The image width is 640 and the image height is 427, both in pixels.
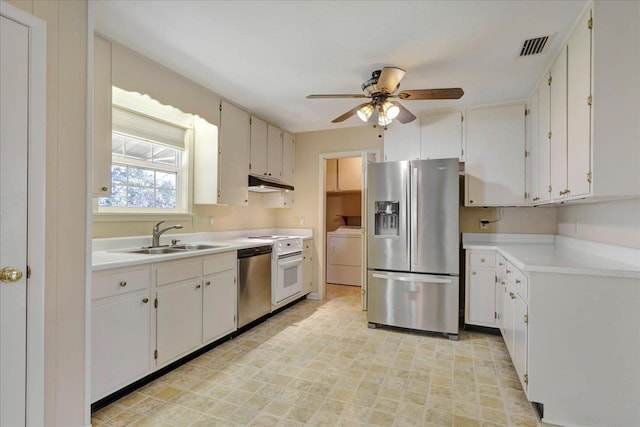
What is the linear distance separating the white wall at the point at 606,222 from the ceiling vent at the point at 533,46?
1.21 m

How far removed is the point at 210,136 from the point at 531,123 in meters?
3.29

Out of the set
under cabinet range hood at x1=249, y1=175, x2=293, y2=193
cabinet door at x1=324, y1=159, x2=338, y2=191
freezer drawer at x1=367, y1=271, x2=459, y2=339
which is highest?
cabinet door at x1=324, y1=159, x2=338, y2=191

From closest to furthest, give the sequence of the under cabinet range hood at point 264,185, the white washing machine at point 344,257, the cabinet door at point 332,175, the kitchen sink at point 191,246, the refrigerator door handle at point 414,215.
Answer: the kitchen sink at point 191,246 → the refrigerator door handle at point 414,215 → the under cabinet range hood at point 264,185 → the white washing machine at point 344,257 → the cabinet door at point 332,175

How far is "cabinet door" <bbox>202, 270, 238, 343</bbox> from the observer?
2.69 meters

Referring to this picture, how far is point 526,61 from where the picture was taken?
8.08ft

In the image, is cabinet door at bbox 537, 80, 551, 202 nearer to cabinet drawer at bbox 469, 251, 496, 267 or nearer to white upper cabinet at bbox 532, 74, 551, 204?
white upper cabinet at bbox 532, 74, 551, 204

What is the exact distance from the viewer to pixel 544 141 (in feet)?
8.83

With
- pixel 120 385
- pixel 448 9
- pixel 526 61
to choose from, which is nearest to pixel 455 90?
pixel 448 9

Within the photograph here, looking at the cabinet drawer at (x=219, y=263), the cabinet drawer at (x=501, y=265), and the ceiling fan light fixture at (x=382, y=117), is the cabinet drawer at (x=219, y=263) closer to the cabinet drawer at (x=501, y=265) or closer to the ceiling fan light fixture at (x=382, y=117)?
the ceiling fan light fixture at (x=382, y=117)

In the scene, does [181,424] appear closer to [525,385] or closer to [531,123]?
[525,385]

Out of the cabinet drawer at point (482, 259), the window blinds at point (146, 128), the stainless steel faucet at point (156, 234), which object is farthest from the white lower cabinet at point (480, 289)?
the window blinds at point (146, 128)

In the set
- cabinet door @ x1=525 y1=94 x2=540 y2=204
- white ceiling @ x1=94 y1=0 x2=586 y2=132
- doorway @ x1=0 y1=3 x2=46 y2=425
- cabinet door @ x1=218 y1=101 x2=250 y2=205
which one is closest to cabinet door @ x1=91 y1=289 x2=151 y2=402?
doorway @ x1=0 y1=3 x2=46 y2=425

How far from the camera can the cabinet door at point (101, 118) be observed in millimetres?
2062

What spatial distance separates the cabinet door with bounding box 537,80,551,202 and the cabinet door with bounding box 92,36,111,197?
3.35m
